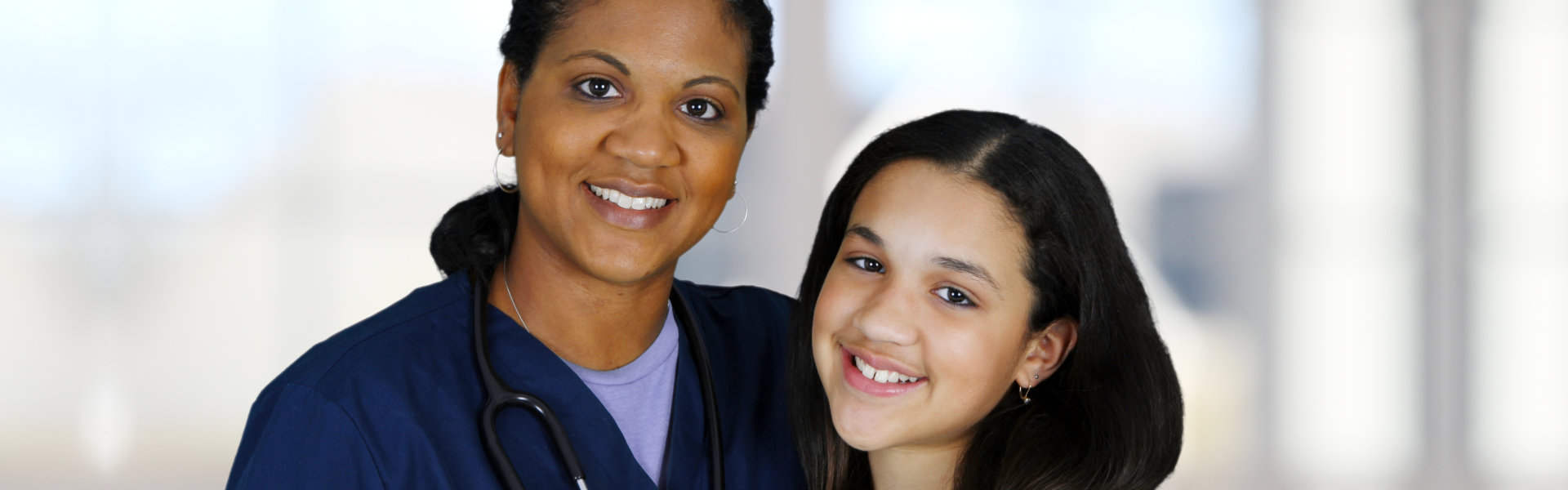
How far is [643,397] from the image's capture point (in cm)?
145

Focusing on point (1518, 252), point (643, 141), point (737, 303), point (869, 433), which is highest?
point (643, 141)

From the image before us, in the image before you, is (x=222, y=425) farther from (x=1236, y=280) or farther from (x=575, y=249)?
→ (x=1236, y=280)

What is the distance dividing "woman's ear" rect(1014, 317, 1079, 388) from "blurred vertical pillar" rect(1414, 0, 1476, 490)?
2796 millimetres

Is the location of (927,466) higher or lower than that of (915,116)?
lower

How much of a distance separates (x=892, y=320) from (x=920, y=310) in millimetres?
37

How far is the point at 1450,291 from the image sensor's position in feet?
→ 12.0

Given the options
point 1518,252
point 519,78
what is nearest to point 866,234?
point 519,78

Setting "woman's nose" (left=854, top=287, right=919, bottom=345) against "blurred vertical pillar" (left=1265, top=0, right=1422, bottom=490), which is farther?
"blurred vertical pillar" (left=1265, top=0, right=1422, bottom=490)

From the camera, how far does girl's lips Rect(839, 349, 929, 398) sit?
4.32 feet

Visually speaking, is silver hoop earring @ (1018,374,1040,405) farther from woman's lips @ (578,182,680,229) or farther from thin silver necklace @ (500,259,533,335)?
thin silver necklace @ (500,259,533,335)

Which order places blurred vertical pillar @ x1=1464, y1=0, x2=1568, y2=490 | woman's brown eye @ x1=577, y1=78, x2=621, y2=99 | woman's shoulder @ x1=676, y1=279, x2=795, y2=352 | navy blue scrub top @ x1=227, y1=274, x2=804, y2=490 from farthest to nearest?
blurred vertical pillar @ x1=1464, y1=0, x2=1568, y2=490 → woman's shoulder @ x1=676, y1=279, x2=795, y2=352 → woman's brown eye @ x1=577, y1=78, x2=621, y2=99 → navy blue scrub top @ x1=227, y1=274, x2=804, y2=490

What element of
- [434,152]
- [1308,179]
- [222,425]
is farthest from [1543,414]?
[222,425]

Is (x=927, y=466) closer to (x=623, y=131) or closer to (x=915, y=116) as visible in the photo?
(x=623, y=131)

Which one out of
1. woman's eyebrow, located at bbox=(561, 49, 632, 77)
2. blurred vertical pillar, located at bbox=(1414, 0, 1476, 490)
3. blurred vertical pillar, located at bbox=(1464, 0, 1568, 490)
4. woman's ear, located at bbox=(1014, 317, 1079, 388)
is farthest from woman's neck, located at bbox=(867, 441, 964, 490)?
blurred vertical pillar, located at bbox=(1464, 0, 1568, 490)
